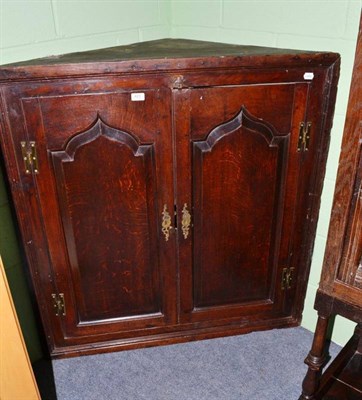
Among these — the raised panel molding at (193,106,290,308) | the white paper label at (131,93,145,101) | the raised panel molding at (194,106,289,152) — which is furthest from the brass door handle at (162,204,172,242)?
the white paper label at (131,93,145,101)

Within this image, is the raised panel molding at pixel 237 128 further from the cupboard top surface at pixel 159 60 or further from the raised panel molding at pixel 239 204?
the cupboard top surface at pixel 159 60

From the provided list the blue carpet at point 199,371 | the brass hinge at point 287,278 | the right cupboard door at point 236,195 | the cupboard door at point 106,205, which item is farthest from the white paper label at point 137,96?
the blue carpet at point 199,371

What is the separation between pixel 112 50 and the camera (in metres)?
1.61

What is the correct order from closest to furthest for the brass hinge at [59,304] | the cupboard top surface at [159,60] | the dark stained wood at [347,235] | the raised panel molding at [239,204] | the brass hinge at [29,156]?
the dark stained wood at [347,235], the cupboard top surface at [159,60], the brass hinge at [29,156], the raised panel molding at [239,204], the brass hinge at [59,304]

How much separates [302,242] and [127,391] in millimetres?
956

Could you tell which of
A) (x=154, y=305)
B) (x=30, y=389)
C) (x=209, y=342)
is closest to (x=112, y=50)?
(x=154, y=305)

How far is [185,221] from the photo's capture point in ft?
5.33

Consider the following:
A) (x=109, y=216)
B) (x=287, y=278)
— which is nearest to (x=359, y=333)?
(x=287, y=278)

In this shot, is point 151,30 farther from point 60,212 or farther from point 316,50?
point 60,212

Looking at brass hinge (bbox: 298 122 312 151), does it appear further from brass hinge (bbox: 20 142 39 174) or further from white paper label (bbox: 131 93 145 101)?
brass hinge (bbox: 20 142 39 174)

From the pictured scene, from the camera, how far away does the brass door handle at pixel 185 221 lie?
1.61 meters

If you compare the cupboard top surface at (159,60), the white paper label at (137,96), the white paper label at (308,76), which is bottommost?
the white paper label at (137,96)

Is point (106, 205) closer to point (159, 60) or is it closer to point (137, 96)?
point (137, 96)

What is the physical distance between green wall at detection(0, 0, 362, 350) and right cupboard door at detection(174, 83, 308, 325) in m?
0.20
